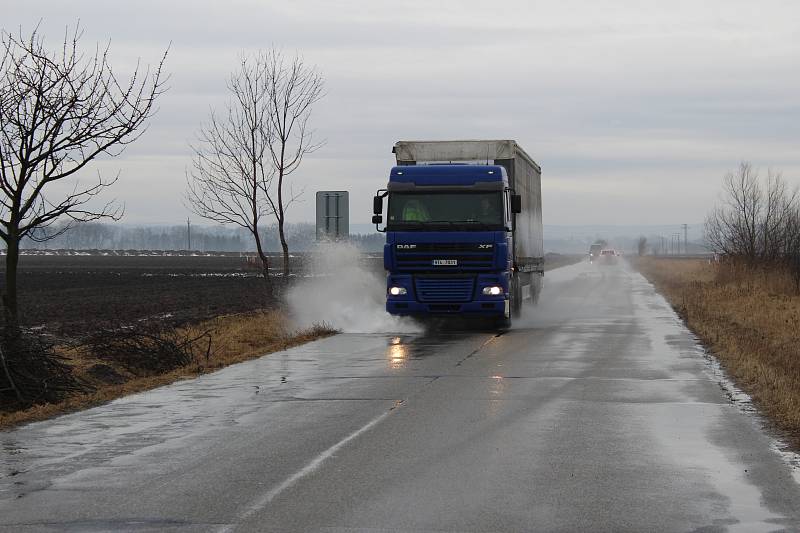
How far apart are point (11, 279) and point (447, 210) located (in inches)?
442

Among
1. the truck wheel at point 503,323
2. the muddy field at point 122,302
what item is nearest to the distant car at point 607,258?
the muddy field at point 122,302

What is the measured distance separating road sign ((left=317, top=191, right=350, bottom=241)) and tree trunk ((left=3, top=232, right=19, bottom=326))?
14.8 meters

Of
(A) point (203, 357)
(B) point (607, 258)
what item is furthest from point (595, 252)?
(A) point (203, 357)

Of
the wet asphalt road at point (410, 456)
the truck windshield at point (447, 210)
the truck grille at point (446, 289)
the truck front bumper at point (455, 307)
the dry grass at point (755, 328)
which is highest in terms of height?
the truck windshield at point (447, 210)

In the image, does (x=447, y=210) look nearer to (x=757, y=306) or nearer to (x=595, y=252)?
(x=757, y=306)

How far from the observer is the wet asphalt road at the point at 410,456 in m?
7.66

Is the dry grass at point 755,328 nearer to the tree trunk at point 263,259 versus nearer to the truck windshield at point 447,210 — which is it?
the truck windshield at point 447,210

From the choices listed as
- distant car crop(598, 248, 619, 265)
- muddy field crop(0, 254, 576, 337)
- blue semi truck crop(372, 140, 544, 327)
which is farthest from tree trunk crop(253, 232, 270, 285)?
distant car crop(598, 248, 619, 265)

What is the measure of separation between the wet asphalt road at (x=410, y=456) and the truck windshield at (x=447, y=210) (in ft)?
22.8

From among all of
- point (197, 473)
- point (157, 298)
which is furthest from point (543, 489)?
point (157, 298)

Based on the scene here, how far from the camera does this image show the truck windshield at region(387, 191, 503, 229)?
2447 cm

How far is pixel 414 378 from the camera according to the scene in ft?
53.9

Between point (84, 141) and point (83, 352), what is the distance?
613cm

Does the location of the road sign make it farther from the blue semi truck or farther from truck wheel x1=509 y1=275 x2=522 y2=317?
the blue semi truck
